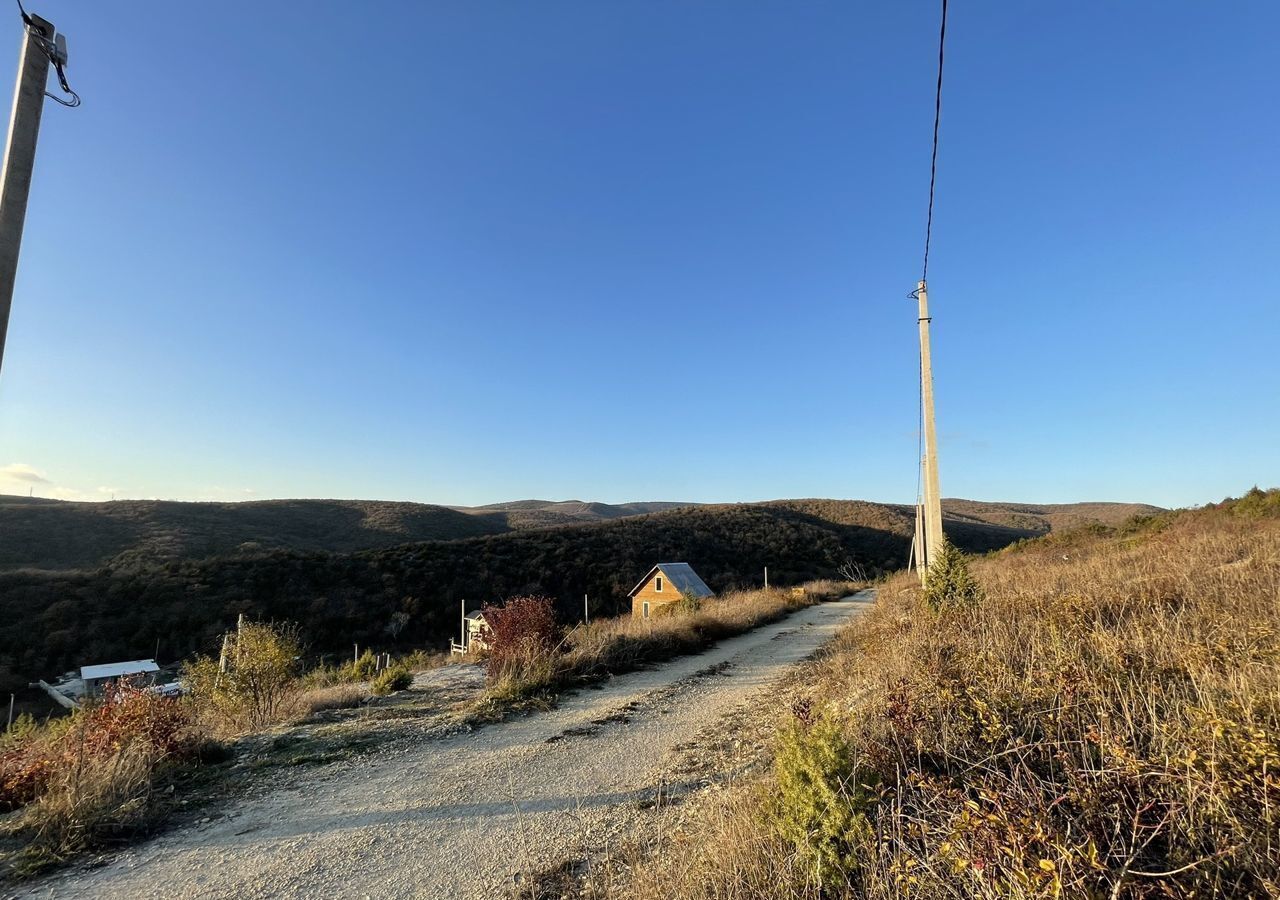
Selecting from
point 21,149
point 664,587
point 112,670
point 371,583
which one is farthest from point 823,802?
point 371,583

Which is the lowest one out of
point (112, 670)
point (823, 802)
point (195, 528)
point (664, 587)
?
point (112, 670)

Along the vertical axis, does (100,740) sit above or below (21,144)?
below

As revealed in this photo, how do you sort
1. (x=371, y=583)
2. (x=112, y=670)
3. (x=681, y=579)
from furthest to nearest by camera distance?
1. (x=371, y=583)
2. (x=681, y=579)
3. (x=112, y=670)

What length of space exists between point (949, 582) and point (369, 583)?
38.4 m

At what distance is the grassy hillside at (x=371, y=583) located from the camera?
29750 mm

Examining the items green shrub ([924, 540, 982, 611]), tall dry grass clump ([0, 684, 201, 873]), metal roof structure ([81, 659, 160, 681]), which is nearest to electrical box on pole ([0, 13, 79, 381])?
tall dry grass clump ([0, 684, 201, 873])

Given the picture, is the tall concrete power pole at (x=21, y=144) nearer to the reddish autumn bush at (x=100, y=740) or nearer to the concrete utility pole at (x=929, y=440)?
the reddish autumn bush at (x=100, y=740)

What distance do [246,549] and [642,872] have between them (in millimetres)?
51104

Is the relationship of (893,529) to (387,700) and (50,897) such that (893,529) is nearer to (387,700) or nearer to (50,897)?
Answer: (387,700)

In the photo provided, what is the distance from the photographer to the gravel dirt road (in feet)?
12.4

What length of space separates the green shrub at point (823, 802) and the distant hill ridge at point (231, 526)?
48.8 meters

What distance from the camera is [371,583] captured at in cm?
3800

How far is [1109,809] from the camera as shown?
2543 mm

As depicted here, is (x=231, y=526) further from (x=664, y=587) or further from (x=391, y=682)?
(x=391, y=682)
